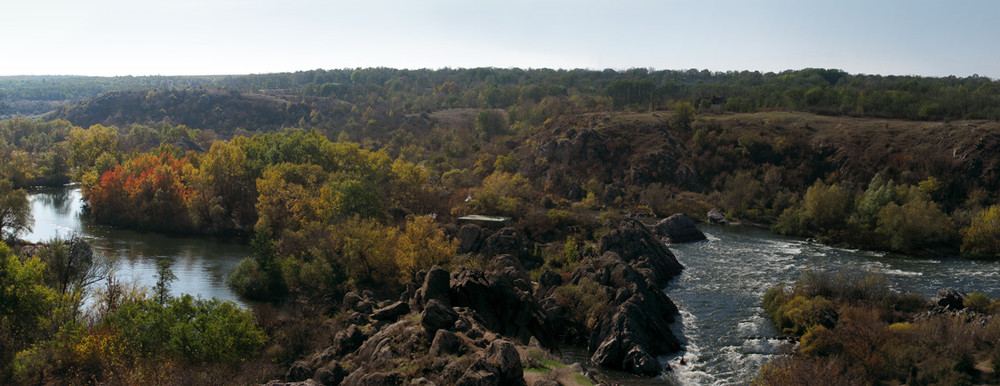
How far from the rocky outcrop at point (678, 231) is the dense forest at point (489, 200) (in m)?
6.70

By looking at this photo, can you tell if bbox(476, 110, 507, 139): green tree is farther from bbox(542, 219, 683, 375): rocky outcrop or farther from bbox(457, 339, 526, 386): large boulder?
bbox(457, 339, 526, 386): large boulder

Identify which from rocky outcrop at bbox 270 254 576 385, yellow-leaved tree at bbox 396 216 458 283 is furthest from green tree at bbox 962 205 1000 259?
yellow-leaved tree at bbox 396 216 458 283

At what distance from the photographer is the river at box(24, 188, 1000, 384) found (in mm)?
36750

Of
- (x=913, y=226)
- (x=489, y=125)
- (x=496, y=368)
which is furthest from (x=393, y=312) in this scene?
(x=489, y=125)

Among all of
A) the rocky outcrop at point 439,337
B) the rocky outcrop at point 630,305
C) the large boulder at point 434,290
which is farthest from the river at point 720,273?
the large boulder at point 434,290

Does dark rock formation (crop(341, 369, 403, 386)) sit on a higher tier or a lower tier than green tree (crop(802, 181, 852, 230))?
lower

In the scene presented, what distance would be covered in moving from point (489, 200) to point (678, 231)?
19.4 meters

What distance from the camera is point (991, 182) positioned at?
252ft

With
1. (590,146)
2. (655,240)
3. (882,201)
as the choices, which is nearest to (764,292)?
(655,240)

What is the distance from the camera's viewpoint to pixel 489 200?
223ft

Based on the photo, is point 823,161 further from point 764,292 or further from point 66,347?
point 66,347

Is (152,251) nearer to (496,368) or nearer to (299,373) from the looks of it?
(299,373)

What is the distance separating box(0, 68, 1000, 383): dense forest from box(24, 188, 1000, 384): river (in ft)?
7.67

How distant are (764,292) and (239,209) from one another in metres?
56.7
